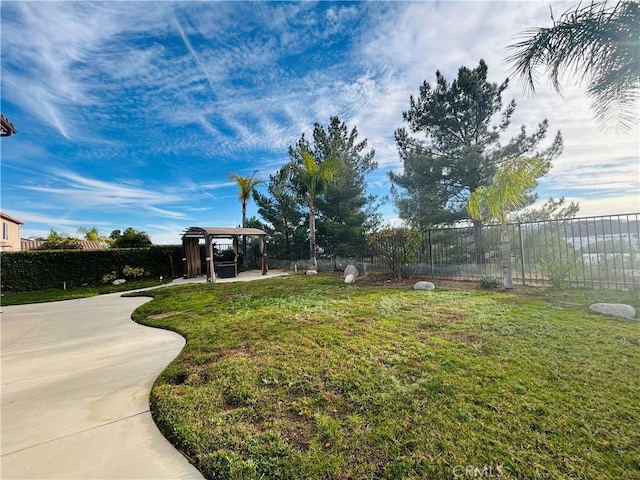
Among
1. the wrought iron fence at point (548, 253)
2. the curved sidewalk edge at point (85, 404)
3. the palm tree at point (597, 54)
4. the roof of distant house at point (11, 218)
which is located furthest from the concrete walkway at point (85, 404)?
the roof of distant house at point (11, 218)

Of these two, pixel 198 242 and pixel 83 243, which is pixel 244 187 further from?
pixel 83 243

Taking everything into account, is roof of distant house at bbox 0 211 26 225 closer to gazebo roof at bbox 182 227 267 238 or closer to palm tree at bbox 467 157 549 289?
gazebo roof at bbox 182 227 267 238

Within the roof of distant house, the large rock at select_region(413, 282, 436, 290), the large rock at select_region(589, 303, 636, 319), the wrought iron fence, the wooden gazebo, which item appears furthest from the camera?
the roof of distant house

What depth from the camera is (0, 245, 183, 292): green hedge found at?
10.7 metres

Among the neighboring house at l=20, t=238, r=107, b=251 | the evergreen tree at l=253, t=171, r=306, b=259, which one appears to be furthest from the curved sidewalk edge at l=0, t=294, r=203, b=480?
the neighboring house at l=20, t=238, r=107, b=251

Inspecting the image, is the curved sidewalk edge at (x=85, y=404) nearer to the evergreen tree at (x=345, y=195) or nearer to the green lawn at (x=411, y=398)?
the green lawn at (x=411, y=398)

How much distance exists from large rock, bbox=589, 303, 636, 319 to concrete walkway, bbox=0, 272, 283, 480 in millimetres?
6234

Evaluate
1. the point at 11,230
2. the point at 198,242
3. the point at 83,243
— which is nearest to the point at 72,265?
the point at 198,242

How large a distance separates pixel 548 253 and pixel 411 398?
771 cm

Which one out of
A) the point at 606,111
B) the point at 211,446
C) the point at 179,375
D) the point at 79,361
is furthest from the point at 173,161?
the point at 606,111

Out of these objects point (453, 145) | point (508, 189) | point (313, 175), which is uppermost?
point (453, 145)

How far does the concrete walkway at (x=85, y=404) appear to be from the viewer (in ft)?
5.58

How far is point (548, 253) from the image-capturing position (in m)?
7.37

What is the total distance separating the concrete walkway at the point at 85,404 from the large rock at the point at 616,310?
6.23 metres
